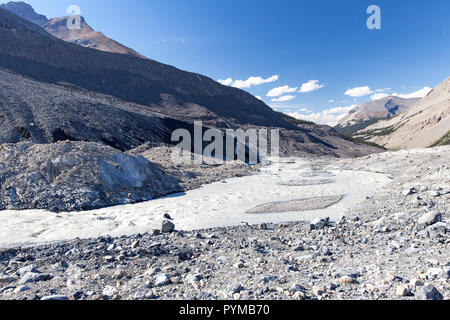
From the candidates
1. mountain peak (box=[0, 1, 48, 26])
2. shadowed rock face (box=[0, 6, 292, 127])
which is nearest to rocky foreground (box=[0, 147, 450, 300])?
shadowed rock face (box=[0, 6, 292, 127])

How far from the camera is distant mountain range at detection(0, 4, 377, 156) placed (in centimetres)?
2772

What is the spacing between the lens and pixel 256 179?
71.3 feet

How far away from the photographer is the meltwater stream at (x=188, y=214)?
9844 millimetres

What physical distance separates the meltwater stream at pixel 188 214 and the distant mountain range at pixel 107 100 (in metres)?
16.5

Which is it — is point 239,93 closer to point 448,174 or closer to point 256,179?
point 256,179

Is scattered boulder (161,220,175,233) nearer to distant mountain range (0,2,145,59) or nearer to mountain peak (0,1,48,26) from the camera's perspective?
distant mountain range (0,2,145,59)

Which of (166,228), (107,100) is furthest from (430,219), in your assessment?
(107,100)

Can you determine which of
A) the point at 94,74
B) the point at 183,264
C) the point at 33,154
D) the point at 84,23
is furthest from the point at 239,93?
the point at 84,23

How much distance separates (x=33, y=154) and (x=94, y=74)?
4954 centimetres

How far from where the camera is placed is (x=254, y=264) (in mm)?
5652

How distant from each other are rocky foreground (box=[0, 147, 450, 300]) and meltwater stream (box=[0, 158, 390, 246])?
1757 millimetres

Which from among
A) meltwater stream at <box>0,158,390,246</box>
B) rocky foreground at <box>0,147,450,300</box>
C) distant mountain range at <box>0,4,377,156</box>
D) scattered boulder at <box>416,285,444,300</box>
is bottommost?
meltwater stream at <box>0,158,390,246</box>

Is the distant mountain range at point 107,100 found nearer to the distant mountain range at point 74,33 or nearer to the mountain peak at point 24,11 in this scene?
the distant mountain range at point 74,33

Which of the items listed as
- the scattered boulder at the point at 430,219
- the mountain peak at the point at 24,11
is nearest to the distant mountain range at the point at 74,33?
the mountain peak at the point at 24,11
